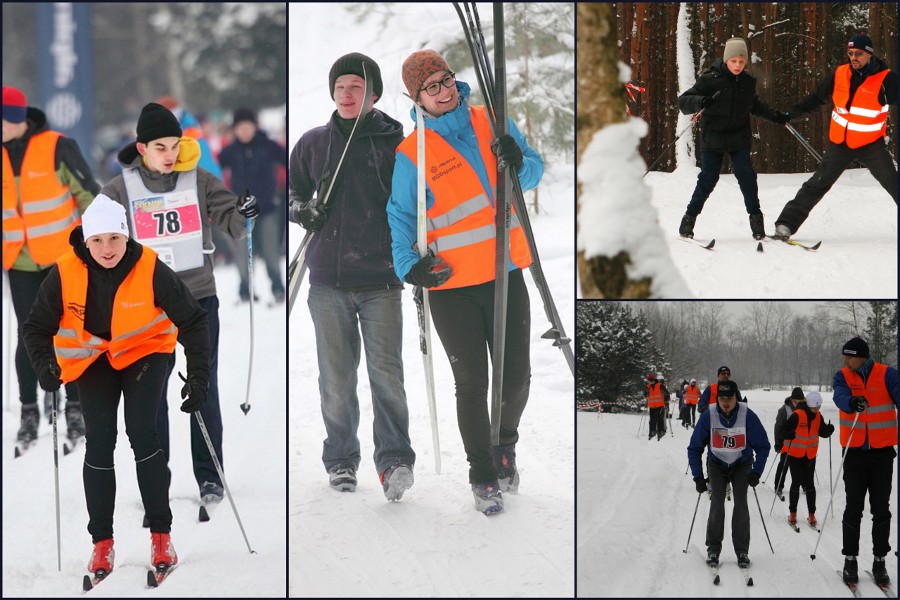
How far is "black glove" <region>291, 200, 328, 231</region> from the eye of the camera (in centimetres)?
380

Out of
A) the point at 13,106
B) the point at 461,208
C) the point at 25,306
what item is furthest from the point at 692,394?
the point at 13,106

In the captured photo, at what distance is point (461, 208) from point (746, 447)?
149 centimetres

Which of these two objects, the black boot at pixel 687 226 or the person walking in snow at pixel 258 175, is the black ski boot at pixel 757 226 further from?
the person walking in snow at pixel 258 175

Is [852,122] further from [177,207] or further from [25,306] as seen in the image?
[25,306]

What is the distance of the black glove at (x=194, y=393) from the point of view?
3.49 metres

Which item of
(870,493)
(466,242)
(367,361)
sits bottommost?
(870,493)

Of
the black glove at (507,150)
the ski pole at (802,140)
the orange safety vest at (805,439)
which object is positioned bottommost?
the orange safety vest at (805,439)

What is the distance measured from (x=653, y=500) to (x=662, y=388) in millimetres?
445

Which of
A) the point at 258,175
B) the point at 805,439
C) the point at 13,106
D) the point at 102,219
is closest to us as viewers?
the point at 102,219

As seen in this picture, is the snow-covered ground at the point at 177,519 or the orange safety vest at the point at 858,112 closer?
the snow-covered ground at the point at 177,519

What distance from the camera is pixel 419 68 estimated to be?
3633 millimetres

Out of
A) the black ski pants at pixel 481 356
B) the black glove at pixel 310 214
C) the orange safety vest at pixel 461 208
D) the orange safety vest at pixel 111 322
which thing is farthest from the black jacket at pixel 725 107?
the orange safety vest at pixel 111 322

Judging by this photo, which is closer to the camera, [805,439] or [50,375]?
[50,375]

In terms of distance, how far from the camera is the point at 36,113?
457cm
